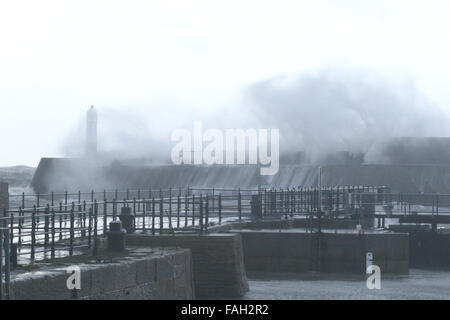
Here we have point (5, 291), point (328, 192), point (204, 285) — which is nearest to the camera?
point (5, 291)

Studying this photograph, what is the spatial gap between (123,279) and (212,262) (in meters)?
4.74

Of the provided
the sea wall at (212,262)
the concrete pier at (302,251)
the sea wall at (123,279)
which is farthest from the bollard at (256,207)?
the sea wall at (123,279)

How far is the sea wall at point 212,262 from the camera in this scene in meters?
21.2

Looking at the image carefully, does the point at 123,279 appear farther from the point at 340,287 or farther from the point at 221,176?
the point at 221,176

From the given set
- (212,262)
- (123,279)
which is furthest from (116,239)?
(212,262)

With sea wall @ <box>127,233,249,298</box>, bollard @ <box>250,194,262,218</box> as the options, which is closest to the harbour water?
sea wall @ <box>127,233,249,298</box>

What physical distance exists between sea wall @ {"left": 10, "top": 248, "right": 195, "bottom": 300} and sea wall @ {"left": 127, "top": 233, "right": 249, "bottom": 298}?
1272 mm

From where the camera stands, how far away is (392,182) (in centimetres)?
5572

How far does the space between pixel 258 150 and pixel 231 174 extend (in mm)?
6392

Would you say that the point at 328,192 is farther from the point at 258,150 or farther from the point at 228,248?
the point at 258,150

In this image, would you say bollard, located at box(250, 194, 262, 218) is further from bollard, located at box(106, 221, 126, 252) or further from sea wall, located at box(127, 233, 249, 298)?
bollard, located at box(106, 221, 126, 252)

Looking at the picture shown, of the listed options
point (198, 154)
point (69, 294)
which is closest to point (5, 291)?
point (69, 294)

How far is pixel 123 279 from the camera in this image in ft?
55.3

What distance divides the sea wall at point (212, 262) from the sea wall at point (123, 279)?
127 centimetres
